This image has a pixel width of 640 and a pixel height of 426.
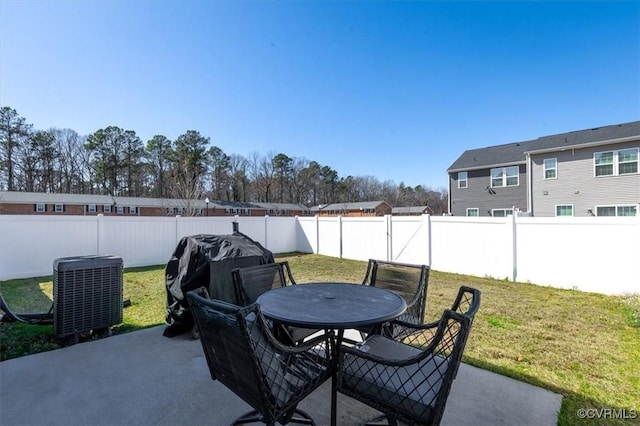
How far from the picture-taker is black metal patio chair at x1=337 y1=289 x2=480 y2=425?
144 cm

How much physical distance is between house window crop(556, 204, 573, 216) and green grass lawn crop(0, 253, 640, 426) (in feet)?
31.9

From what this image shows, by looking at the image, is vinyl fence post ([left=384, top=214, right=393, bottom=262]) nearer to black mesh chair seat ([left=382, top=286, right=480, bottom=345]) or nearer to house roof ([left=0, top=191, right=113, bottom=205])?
→ black mesh chair seat ([left=382, top=286, right=480, bottom=345])

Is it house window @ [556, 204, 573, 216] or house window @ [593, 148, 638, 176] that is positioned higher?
house window @ [593, 148, 638, 176]

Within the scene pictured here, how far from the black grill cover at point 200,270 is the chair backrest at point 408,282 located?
150cm

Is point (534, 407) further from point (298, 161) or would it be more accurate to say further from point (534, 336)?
point (298, 161)

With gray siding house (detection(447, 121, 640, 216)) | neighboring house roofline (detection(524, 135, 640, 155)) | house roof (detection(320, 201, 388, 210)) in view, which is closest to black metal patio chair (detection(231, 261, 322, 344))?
gray siding house (detection(447, 121, 640, 216))

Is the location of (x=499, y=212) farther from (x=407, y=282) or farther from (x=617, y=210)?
(x=407, y=282)

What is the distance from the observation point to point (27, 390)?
2453 mm

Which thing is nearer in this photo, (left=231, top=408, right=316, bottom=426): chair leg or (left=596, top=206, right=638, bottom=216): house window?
(left=231, top=408, right=316, bottom=426): chair leg

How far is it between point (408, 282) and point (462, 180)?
17.1 meters

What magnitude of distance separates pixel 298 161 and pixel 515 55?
35.3 metres

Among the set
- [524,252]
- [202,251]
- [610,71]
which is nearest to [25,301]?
[202,251]

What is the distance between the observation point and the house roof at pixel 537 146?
12468 millimetres

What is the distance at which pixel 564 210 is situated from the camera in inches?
531
